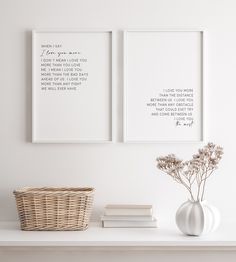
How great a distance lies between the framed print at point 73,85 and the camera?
258 centimetres

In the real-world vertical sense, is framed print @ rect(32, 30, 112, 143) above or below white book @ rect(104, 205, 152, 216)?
above

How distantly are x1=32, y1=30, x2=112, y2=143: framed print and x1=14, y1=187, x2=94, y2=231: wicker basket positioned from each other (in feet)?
1.13

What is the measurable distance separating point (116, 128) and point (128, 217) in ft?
1.47

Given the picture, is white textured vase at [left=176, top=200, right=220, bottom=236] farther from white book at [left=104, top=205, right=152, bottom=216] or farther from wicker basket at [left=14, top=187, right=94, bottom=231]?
wicker basket at [left=14, top=187, right=94, bottom=231]

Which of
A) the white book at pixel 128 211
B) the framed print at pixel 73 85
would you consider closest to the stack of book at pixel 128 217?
the white book at pixel 128 211

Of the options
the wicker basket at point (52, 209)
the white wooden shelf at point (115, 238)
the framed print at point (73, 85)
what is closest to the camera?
the white wooden shelf at point (115, 238)

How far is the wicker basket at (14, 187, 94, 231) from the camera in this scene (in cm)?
233

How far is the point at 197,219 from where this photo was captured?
87.3 inches

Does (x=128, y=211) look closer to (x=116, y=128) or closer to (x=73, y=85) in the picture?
(x=116, y=128)

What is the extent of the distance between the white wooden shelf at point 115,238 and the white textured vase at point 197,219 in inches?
1.2

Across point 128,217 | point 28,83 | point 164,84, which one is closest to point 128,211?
point 128,217

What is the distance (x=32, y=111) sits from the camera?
2568mm

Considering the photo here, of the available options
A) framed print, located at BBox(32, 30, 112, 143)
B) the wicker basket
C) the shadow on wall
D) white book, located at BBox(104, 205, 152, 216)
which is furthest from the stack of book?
the shadow on wall

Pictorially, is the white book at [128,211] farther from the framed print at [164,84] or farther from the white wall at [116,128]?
the framed print at [164,84]
